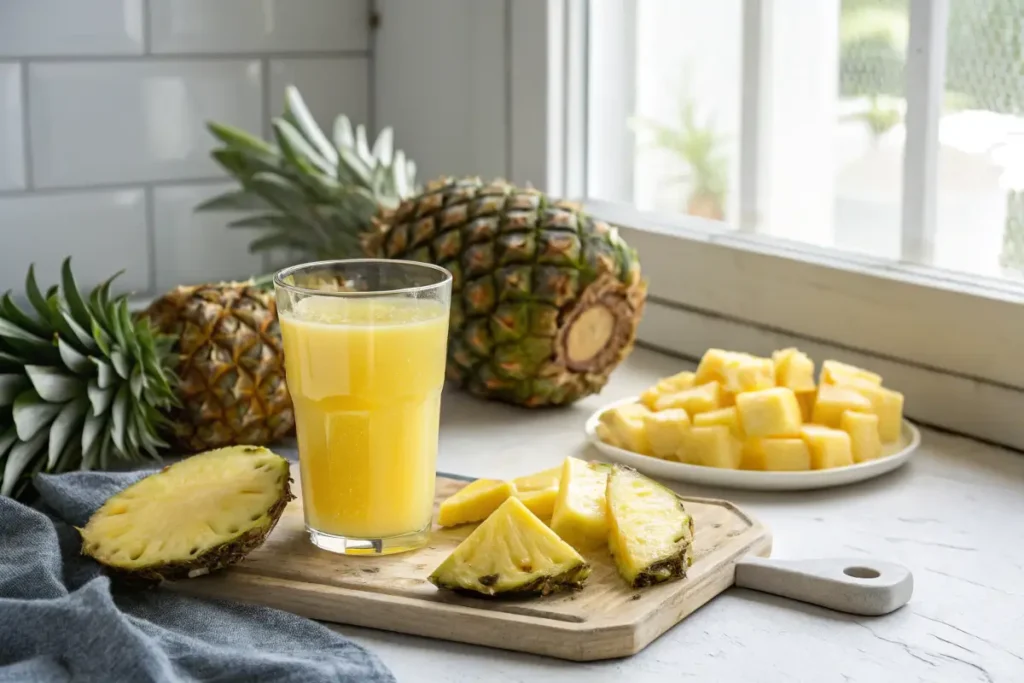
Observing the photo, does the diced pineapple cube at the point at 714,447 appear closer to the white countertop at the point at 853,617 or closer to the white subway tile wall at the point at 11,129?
the white countertop at the point at 853,617

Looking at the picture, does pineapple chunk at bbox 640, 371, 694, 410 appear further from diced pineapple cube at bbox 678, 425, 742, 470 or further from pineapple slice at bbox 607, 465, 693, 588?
pineapple slice at bbox 607, 465, 693, 588

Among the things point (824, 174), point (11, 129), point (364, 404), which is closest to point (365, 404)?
point (364, 404)

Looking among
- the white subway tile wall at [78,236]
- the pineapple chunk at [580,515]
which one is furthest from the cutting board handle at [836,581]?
the white subway tile wall at [78,236]

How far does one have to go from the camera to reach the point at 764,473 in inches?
44.2

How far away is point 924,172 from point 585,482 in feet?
1.81

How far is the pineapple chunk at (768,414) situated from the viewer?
1.14 m

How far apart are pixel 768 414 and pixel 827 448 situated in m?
0.06

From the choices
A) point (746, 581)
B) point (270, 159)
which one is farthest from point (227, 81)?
point (746, 581)

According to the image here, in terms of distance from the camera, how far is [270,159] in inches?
66.6

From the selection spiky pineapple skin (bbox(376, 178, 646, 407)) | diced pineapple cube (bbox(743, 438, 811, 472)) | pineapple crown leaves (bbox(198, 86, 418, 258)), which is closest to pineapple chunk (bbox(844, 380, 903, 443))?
diced pineapple cube (bbox(743, 438, 811, 472))

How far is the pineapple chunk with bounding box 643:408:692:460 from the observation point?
46.1 inches

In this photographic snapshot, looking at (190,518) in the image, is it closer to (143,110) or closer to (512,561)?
(512,561)

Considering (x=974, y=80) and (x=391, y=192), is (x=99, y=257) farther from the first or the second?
(x=974, y=80)

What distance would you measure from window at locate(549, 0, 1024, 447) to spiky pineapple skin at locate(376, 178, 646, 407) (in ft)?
0.73
